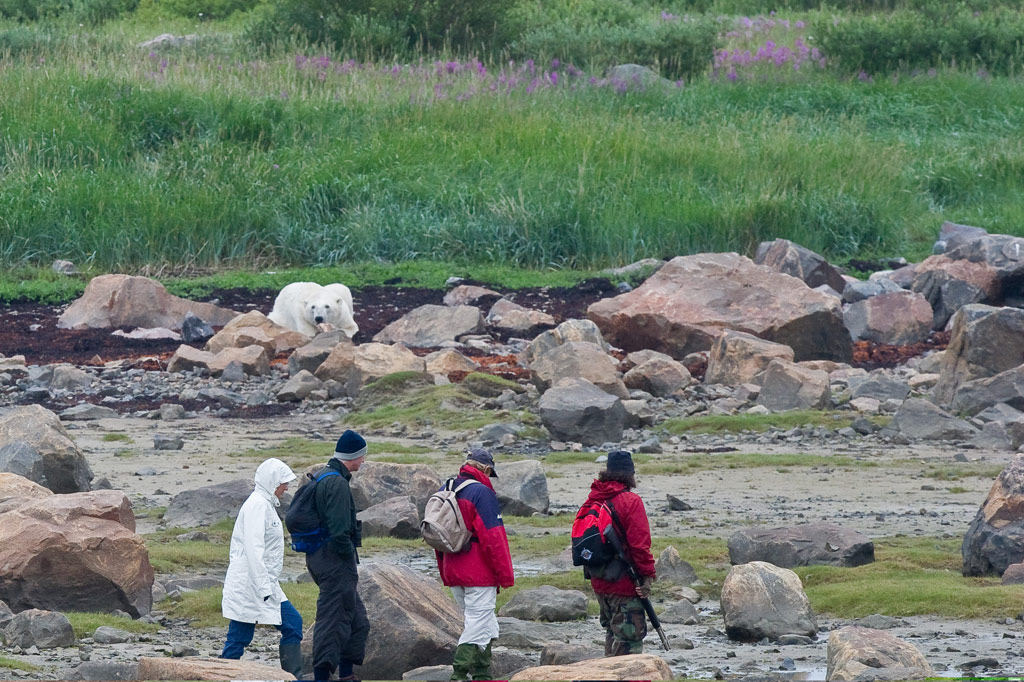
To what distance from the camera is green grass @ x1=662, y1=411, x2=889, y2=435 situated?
46.9 ft

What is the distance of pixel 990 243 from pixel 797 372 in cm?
751

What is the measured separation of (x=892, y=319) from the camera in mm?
19078

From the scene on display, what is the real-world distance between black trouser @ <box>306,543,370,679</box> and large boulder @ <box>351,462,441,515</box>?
3.73 meters

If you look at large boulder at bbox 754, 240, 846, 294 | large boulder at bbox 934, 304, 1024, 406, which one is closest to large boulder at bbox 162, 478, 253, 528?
large boulder at bbox 934, 304, 1024, 406

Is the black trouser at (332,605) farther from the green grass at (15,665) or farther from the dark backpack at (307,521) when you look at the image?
the green grass at (15,665)

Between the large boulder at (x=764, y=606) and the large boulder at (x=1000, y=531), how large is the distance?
1.57 meters

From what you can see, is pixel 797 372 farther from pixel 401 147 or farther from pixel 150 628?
pixel 401 147

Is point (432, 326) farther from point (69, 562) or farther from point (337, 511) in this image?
point (337, 511)

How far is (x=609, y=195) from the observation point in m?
24.7

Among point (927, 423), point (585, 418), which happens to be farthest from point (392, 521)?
point (927, 423)

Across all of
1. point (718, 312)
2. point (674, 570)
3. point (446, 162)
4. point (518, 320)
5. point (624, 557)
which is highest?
point (624, 557)

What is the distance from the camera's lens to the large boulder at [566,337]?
1678cm

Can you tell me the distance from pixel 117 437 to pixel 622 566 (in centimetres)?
843

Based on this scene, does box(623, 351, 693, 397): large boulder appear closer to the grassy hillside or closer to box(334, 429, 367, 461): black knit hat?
the grassy hillside
